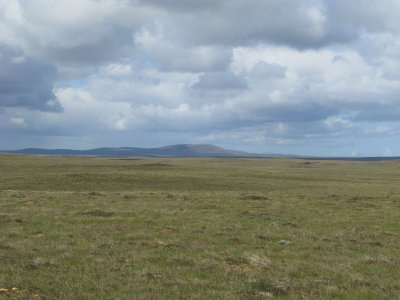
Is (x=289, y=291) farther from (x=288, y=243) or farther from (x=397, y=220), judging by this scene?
(x=397, y=220)

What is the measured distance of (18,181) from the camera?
58469mm

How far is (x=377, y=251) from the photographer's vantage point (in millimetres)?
17094

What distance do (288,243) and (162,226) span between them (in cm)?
778

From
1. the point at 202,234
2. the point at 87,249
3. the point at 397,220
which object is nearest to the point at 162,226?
the point at 202,234

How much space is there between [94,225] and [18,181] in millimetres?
42279

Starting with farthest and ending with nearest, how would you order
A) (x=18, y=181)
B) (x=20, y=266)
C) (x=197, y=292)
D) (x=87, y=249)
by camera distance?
1. (x=18, y=181)
2. (x=87, y=249)
3. (x=20, y=266)
4. (x=197, y=292)

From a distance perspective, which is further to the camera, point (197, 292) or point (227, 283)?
point (227, 283)

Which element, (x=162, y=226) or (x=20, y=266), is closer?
(x=20, y=266)

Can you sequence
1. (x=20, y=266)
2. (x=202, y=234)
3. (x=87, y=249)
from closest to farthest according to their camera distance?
(x=20, y=266) < (x=87, y=249) < (x=202, y=234)

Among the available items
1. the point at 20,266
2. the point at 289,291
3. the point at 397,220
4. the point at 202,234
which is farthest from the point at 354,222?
the point at 20,266

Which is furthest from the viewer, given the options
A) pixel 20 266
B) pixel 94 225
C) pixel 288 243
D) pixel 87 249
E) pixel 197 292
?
pixel 94 225

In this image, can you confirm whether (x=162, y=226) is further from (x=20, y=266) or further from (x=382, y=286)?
(x=382, y=286)

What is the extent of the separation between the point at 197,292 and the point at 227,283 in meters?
1.33

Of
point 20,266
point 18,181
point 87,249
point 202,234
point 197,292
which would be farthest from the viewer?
point 18,181
